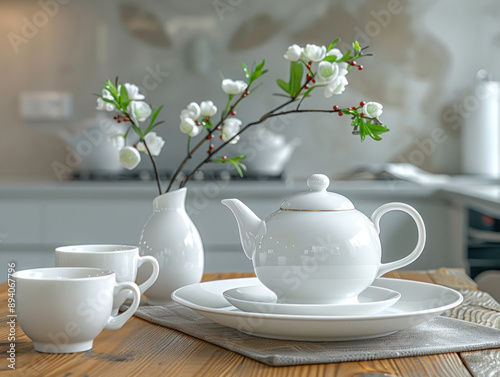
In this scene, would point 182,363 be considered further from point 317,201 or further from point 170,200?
point 170,200

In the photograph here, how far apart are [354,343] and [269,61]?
101 inches

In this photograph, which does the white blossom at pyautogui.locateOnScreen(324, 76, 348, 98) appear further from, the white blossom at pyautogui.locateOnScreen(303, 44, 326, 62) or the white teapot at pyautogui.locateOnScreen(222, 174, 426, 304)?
the white teapot at pyautogui.locateOnScreen(222, 174, 426, 304)

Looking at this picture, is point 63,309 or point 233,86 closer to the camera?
point 63,309

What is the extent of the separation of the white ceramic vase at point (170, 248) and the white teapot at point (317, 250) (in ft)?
0.69

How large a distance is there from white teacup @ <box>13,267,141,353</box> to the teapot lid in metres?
0.24

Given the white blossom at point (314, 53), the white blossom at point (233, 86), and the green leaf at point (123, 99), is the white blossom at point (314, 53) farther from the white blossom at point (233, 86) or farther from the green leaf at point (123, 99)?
the green leaf at point (123, 99)

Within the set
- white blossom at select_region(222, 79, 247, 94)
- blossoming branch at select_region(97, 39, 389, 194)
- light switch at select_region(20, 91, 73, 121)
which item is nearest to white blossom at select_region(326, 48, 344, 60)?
blossoming branch at select_region(97, 39, 389, 194)

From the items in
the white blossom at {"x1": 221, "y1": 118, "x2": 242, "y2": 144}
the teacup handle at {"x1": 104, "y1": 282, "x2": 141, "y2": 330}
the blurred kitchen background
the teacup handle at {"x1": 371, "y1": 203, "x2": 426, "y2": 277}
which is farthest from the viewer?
the blurred kitchen background

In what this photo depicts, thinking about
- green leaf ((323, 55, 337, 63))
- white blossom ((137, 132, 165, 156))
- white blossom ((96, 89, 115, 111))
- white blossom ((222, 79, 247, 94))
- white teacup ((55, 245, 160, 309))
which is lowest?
white teacup ((55, 245, 160, 309))

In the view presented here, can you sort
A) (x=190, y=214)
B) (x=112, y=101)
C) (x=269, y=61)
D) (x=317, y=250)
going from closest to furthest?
(x=317, y=250)
(x=112, y=101)
(x=190, y=214)
(x=269, y=61)

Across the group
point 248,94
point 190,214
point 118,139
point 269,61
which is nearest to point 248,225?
point 248,94

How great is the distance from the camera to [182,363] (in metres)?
0.71

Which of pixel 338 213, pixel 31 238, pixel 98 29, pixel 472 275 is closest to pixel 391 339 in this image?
pixel 338 213

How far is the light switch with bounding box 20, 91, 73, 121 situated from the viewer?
3.27 m
